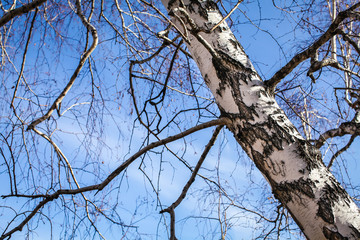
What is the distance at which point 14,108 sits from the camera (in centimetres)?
234

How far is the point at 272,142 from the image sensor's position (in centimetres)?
140

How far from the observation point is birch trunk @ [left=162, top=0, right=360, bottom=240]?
1.24 meters

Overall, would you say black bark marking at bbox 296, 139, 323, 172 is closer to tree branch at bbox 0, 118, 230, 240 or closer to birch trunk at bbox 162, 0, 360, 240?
birch trunk at bbox 162, 0, 360, 240

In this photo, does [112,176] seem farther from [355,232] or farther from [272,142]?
[355,232]

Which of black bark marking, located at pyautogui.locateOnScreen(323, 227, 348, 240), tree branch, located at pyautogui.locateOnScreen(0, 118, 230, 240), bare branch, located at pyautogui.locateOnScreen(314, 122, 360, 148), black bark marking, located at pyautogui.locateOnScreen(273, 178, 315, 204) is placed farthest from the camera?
bare branch, located at pyautogui.locateOnScreen(314, 122, 360, 148)

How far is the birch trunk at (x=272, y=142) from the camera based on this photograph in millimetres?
1241

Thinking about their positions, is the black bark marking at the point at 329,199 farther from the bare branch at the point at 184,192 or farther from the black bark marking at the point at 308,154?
the bare branch at the point at 184,192

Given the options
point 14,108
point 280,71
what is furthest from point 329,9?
point 14,108

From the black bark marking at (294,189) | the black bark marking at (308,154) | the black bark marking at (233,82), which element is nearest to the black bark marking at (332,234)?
the black bark marking at (294,189)

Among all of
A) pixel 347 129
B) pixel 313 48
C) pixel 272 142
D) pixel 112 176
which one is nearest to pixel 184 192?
pixel 112 176

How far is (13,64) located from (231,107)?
195cm

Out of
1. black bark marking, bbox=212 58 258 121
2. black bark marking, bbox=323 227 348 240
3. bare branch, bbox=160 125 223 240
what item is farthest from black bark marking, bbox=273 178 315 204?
bare branch, bbox=160 125 223 240

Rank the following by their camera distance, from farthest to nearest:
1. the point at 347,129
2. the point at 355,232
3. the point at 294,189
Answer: the point at 347,129, the point at 294,189, the point at 355,232

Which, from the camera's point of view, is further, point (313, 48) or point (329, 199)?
point (313, 48)
